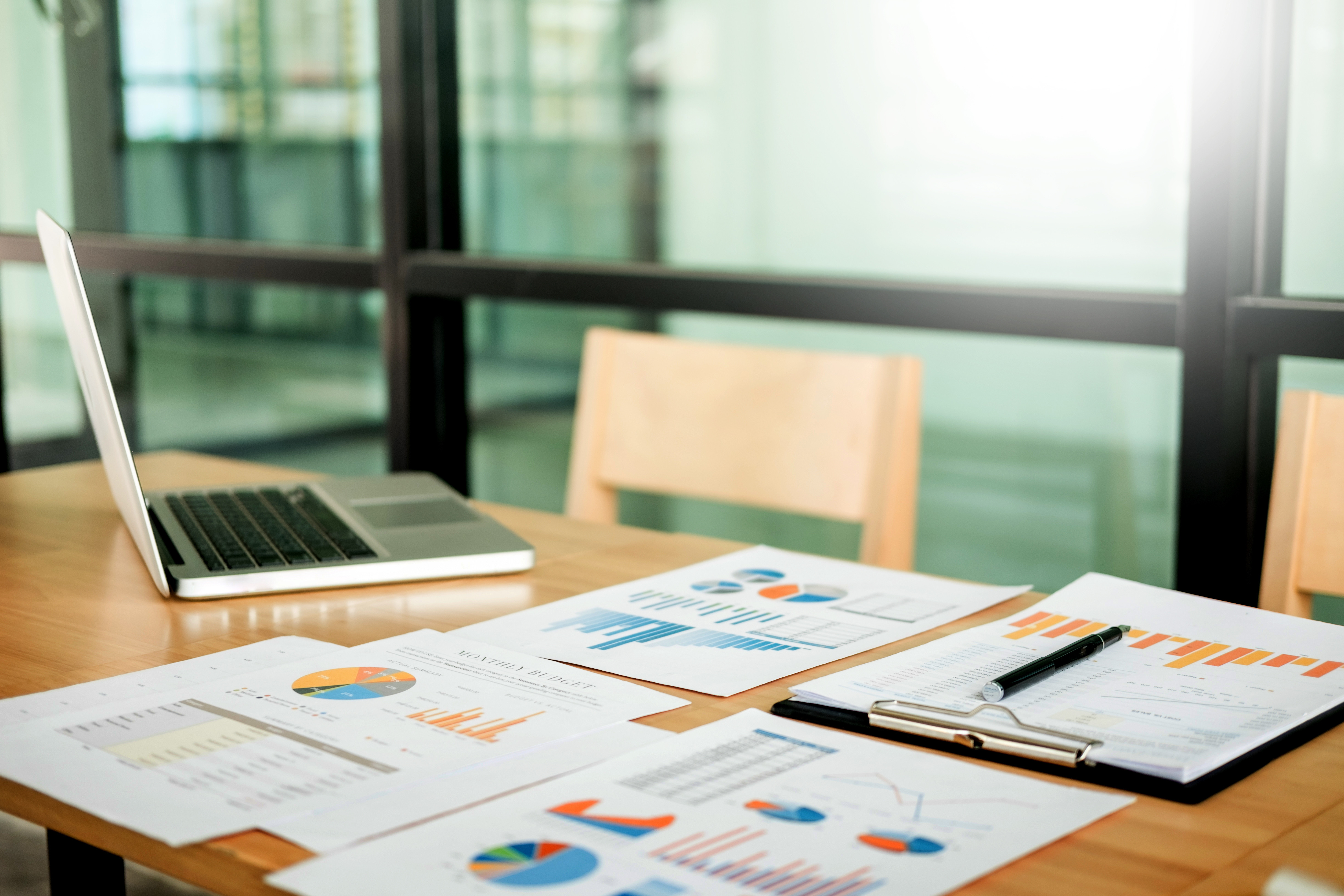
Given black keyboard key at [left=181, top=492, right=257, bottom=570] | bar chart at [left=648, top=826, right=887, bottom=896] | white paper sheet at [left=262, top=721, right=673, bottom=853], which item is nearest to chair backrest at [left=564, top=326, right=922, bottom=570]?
black keyboard key at [left=181, top=492, right=257, bottom=570]

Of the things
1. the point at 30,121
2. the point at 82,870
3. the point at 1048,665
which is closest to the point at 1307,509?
the point at 1048,665

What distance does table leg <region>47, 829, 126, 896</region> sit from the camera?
113 centimetres

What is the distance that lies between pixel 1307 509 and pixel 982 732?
57cm

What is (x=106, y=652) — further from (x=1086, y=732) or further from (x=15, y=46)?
(x=15, y=46)

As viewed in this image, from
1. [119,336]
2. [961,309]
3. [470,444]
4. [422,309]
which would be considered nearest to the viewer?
[961,309]

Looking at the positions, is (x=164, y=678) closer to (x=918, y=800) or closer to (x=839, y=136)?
(x=918, y=800)

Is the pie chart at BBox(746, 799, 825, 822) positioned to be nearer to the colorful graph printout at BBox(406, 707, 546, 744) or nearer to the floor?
the colorful graph printout at BBox(406, 707, 546, 744)

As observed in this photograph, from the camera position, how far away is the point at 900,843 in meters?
0.61

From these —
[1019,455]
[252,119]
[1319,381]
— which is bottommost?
[1019,455]

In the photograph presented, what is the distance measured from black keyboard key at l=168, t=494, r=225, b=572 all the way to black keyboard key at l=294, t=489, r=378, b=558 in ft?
0.31

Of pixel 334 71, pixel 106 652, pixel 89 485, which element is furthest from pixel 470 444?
pixel 106 652

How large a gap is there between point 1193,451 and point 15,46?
2344 millimetres

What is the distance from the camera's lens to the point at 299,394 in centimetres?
250

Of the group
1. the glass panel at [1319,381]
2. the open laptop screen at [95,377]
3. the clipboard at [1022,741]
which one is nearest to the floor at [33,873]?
the open laptop screen at [95,377]
